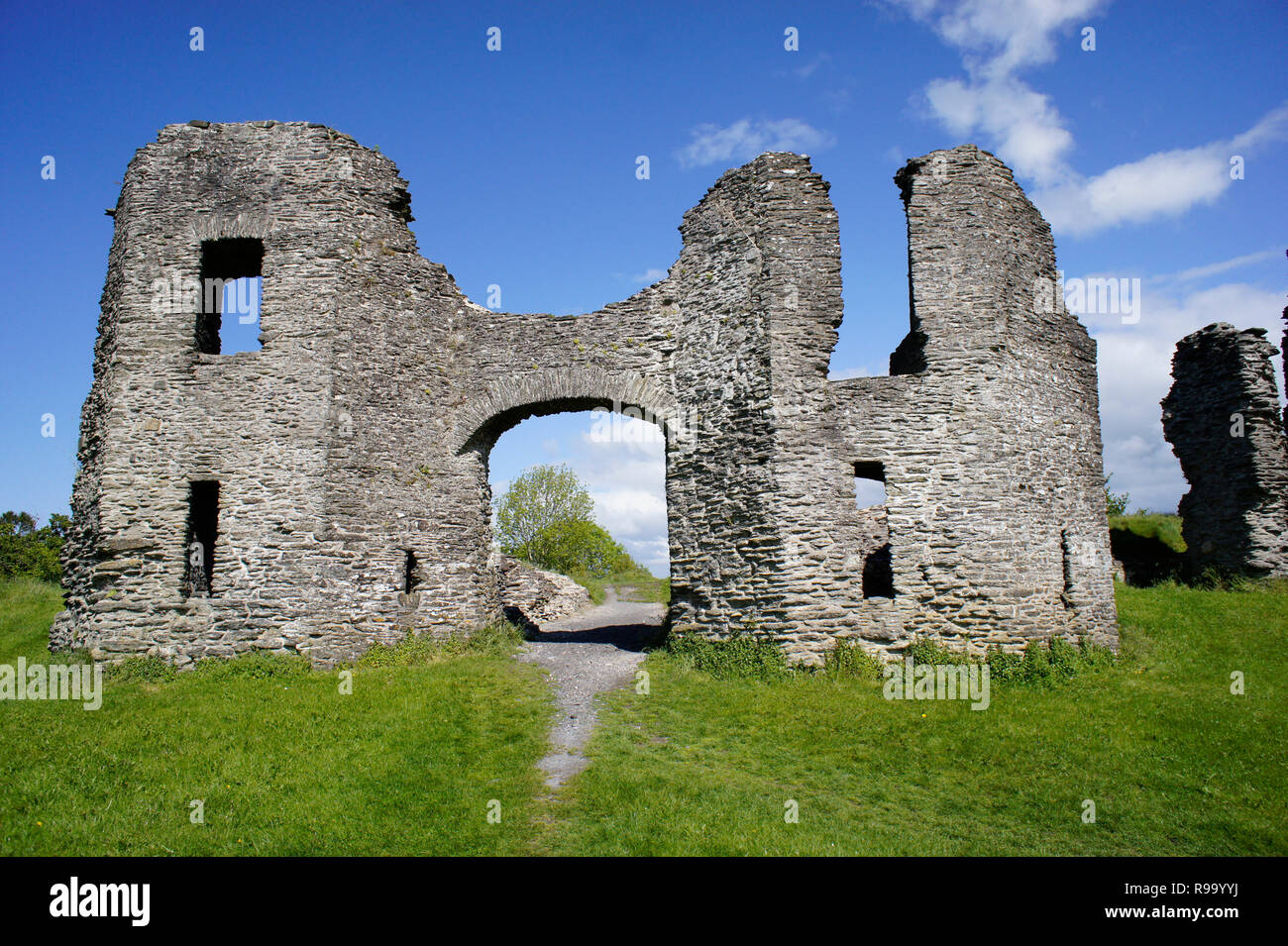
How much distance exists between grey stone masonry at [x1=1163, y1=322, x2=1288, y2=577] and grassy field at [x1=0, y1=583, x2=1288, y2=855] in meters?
5.79

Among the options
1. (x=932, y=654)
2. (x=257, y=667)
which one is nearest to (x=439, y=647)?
(x=257, y=667)

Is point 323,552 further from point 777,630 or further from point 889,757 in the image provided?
point 889,757

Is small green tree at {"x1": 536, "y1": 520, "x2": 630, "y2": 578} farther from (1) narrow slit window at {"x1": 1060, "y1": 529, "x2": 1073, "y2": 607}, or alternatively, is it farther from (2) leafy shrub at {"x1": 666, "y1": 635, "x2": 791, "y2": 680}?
(1) narrow slit window at {"x1": 1060, "y1": 529, "x2": 1073, "y2": 607}

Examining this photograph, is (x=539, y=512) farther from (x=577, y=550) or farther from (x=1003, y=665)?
(x=1003, y=665)

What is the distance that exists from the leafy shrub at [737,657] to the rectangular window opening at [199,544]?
776 cm

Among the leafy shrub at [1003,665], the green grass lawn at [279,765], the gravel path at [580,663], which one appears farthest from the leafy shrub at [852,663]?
the green grass lawn at [279,765]

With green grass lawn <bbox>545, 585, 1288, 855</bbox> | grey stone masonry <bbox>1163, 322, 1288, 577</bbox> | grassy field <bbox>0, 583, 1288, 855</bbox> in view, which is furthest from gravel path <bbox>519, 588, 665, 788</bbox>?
grey stone masonry <bbox>1163, 322, 1288, 577</bbox>

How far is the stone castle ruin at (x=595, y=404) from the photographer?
37.3 feet

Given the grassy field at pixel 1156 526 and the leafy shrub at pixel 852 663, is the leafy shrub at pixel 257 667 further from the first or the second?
→ the grassy field at pixel 1156 526

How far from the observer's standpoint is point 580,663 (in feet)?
41.5

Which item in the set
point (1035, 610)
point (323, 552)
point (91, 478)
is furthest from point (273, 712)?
point (1035, 610)

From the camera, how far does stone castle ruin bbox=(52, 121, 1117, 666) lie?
1138 cm
